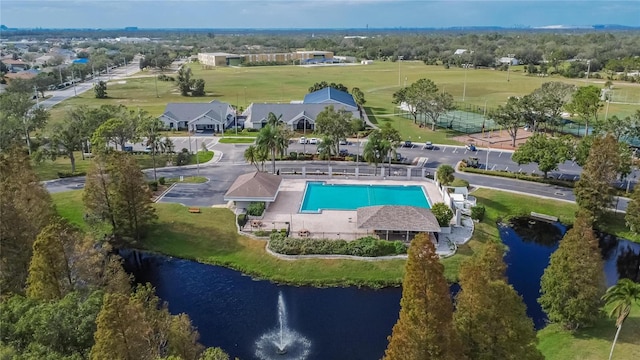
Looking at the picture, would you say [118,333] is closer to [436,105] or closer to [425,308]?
[425,308]

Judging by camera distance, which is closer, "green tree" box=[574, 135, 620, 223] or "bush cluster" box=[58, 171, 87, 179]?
"green tree" box=[574, 135, 620, 223]

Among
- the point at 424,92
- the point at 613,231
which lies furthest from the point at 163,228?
the point at 424,92

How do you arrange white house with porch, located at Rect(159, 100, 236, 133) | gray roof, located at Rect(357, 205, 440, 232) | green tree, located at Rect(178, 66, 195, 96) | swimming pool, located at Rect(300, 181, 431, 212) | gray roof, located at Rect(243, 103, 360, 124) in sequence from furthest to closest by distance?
green tree, located at Rect(178, 66, 195, 96)
gray roof, located at Rect(243, 103, 360, 124)
white house with porch, located at Rect(159, 100, 236, 133)
swimming pool, located at Rect(300, 181, 431, 212)
gray roof, located at Rect(357, 205, 440, 232)

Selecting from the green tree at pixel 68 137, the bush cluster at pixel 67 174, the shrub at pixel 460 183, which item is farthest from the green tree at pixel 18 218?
the shrub at pixel 460 183

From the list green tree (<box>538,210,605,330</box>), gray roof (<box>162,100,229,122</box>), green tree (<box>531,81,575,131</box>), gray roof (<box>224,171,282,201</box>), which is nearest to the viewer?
green tree (<box>538,210,605,330</box>)

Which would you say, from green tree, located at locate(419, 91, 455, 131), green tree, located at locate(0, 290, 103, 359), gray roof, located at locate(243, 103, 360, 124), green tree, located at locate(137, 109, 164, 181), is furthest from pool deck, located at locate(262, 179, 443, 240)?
gray roof, located at locate(243, 103, 360, 124)

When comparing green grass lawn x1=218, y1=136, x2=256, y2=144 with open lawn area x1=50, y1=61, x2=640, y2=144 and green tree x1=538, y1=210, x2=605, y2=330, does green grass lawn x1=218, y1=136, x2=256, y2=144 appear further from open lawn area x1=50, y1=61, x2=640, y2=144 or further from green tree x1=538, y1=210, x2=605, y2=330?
green tree x1=538, y1=210, x2=605, y2=330

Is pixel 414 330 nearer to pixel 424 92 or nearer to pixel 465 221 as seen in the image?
pixel 465 221

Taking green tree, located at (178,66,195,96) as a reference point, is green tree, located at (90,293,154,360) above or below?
below
